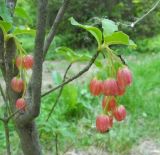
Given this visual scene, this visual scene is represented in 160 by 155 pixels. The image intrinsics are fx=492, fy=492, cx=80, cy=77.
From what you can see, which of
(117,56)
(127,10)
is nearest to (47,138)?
(117,56)

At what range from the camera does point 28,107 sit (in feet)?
4.18

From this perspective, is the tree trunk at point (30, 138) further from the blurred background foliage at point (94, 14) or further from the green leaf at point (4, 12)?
the blurred background foliage at point (94, 14)

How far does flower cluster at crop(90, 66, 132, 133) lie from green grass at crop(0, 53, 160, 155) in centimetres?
166

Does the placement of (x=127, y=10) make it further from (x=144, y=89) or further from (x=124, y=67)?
(x=124, y=67)

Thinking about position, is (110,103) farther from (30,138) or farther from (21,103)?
(30,138)

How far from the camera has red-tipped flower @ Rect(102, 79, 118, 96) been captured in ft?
3.48

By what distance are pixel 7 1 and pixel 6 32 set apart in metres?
0.14

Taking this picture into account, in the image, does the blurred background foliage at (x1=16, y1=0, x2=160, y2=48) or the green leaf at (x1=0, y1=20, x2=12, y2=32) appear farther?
the blurred background foliage at (x1=16, y1=0, x2=160, y2=48)

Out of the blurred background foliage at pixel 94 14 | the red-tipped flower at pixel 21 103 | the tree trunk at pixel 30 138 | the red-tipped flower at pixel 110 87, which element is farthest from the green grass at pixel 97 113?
the blurred background foliage at pixel 94 14

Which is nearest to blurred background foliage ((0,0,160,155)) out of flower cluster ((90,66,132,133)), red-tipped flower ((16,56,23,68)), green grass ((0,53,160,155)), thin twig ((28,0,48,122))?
green grass ((0,53,160,155))

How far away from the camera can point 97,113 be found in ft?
12.2

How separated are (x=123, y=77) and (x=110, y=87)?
0.12 ft

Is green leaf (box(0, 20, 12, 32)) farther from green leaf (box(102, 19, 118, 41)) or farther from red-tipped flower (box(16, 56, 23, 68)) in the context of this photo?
green leaf (box(102, 19, 118, 41))

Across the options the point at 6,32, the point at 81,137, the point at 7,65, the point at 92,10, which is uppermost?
the point at 6,32
